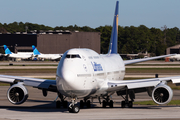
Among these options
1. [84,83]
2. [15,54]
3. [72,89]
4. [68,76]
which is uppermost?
[15,54]

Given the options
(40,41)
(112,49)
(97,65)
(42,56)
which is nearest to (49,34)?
(40,41)

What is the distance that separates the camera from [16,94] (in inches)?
1003

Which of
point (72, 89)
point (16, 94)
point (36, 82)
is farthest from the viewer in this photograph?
point (36, 82)

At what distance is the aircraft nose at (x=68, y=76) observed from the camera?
71.6 feet

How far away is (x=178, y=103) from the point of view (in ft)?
102

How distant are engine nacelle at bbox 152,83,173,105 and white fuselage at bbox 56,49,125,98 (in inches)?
150

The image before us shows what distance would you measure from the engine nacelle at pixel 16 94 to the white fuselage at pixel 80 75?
398 cm

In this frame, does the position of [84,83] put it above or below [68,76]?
below

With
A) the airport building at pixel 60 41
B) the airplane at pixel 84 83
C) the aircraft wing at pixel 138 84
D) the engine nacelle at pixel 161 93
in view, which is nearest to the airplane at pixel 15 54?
the airport building at pixel 60 41

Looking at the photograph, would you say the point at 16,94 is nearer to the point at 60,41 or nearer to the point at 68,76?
the point at 68,76

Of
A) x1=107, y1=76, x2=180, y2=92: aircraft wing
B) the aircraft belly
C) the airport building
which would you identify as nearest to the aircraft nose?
the aircraft belly

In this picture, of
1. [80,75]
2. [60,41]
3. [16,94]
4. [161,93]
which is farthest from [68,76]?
[60,41]

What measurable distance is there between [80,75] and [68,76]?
3.29ft

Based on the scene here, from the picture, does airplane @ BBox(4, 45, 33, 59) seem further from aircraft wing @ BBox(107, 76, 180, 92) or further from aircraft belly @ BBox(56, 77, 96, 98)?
aircraft belly @ BBox(56, 77, 96, 98)
